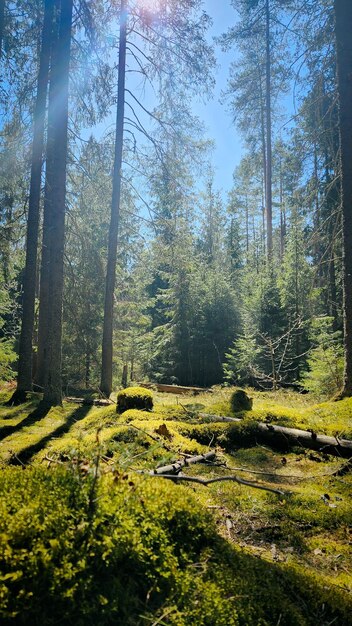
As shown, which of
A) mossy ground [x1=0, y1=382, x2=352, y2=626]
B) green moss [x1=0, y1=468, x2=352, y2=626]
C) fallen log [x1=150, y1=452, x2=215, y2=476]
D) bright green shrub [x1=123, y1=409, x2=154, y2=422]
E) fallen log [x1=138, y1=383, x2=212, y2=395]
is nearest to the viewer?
green moss [x1=0, y1=468, x2=352, y2=626]

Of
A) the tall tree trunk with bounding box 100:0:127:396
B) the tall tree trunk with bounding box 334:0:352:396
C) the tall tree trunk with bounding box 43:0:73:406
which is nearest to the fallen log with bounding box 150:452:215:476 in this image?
the tall tree trunk with bounding box 334:0:352:396

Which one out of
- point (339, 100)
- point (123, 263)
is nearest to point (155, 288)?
point (123, 263)

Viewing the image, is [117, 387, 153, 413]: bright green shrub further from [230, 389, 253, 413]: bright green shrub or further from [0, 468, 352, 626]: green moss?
[0, 468, 352, 626]: green moss

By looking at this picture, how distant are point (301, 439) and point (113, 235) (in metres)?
8.80

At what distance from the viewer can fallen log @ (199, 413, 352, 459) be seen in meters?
4.59

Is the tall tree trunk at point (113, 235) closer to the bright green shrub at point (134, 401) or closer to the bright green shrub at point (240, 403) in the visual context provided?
the bright green shrub at point (134, 401)

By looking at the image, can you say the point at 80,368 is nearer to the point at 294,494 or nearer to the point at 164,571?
the point at 294,494

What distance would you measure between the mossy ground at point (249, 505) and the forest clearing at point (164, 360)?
0.06ft

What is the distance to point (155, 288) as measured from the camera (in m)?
28.5

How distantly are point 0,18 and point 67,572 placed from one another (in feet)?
39.6

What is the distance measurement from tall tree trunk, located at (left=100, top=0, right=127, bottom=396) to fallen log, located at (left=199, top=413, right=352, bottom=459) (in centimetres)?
659

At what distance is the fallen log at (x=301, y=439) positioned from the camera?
15.1 feet

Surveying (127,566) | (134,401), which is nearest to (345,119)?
(134,401)

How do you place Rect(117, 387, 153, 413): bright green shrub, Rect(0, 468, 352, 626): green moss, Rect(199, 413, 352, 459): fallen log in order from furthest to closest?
Rect(117, 387, 153, 413): bright green shrub → Rect(199, 413, 352, 459): fallen log → Rect(0, 468, 352, 626): green moss
